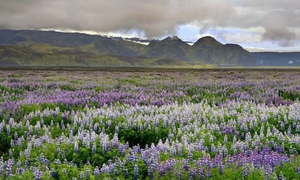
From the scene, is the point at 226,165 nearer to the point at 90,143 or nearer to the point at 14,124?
the point at 90,143

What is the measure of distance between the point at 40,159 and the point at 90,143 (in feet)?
4.02

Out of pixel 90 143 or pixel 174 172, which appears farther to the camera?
pixel 90 143

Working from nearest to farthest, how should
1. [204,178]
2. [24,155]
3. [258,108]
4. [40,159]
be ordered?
[204,178] → [40,159] → [24,155] → [258,108]

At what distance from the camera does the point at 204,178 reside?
4777 mm

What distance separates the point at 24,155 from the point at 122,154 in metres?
2.05

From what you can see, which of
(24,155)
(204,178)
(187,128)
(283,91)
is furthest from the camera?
(283,91)

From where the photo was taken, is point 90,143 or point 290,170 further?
point 90,143

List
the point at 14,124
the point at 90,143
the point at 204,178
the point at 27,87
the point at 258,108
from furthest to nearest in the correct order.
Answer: the point at 27,87 → the point at 258,108 → the point at 14,124 → the point at 90,143 → the point at 204,178

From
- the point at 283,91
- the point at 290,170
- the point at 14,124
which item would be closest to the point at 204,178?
the point at 290,170

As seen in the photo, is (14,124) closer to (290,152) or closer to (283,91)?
(290,152)

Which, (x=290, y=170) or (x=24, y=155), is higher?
(x=290, y=170)

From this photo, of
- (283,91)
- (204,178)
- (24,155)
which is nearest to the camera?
(204,178)

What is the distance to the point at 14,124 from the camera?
27.8 ft

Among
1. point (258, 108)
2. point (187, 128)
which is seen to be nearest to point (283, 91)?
point (258, 108)
